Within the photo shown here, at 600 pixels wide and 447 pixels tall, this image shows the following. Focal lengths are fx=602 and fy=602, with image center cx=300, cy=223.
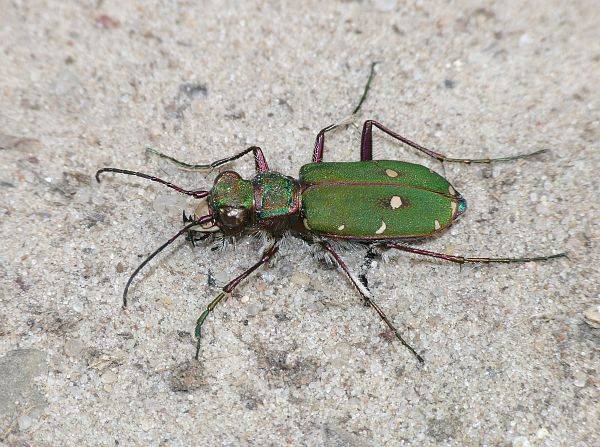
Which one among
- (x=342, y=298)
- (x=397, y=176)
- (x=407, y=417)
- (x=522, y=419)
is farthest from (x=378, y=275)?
(x=522, y=419)

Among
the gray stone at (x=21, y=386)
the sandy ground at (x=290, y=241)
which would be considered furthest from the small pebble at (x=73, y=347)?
the gray stone at (x=21, y=386)

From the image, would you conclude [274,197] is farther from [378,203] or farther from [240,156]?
[378,203]

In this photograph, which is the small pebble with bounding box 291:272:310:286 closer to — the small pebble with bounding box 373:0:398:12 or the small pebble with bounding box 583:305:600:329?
the small pebble with bounding box 583:305:600:329

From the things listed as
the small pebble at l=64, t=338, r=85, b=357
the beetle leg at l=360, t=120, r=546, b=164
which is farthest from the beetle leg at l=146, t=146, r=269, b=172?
the small pebble at l=64, t=338, r=85, b=357

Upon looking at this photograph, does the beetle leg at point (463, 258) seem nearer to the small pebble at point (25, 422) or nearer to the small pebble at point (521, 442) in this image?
the small pebble at point (521, 442)

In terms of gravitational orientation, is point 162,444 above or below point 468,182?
below

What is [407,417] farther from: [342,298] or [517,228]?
[517,228]

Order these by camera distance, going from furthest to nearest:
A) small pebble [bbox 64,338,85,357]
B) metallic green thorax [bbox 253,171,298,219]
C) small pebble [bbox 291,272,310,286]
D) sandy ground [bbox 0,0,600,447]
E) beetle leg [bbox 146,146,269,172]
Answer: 1. beetle leg [bbox 146,146,269,172]
2. small pebble [bbox 291,272,310,286]
3. metallic green thorax [bbox 253,171,298,219]
4. small pebble [bbox 64,338,85,357]
5. sandy ground [bbox 0,0,600,447]
